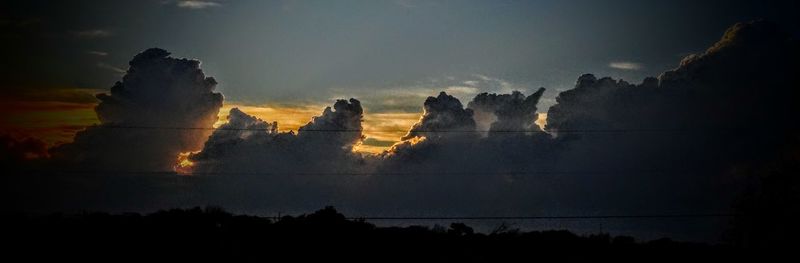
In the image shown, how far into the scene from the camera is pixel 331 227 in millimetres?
51375

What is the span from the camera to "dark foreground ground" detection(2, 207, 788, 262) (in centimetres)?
4091

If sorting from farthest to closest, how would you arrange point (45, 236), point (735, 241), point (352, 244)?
point (735, 241)
point (352, 244)
point (45, 236)

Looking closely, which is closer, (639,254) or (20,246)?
(20,246)

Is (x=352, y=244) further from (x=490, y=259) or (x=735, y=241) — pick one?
(x=735, y=241)

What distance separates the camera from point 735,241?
2943 inches

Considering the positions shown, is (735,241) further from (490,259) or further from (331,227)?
(331,227)

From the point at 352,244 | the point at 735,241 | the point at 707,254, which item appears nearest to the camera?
the point at 352,244

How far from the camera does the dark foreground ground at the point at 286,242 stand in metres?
40.9

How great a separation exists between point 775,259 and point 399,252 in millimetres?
27869

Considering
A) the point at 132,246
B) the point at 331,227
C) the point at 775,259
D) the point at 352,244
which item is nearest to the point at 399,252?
the point at 352,244

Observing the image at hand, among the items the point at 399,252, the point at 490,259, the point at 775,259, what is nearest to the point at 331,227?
the point at 399,252

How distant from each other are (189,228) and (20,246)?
10.7m

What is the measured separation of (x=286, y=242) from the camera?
150 ft

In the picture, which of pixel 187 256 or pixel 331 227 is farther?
pixel 331 227
